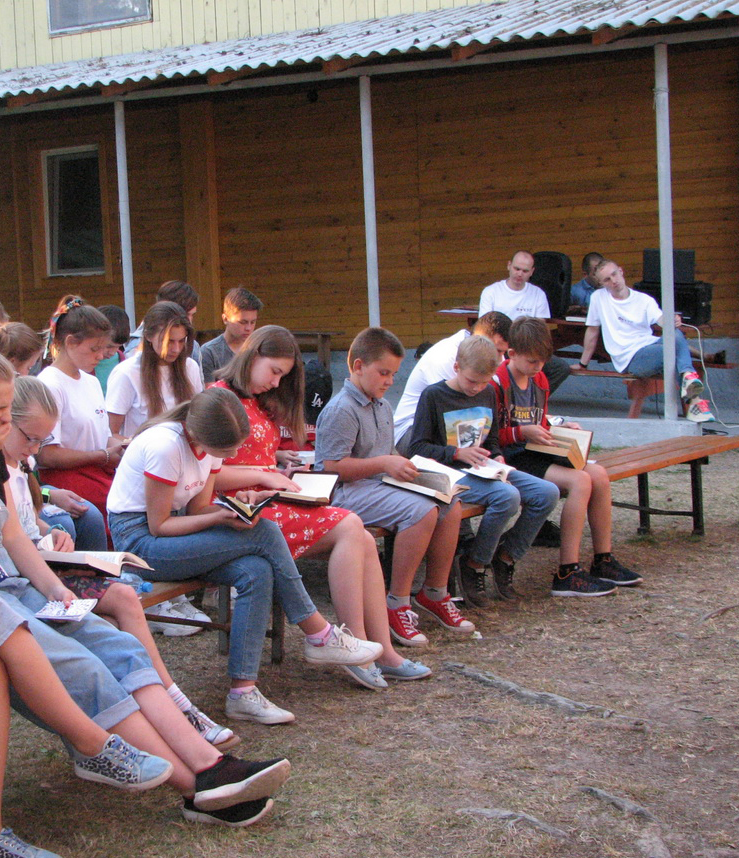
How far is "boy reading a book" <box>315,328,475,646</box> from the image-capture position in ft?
14.5

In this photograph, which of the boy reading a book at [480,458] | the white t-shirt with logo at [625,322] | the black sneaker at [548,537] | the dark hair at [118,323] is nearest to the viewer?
the boy reading a book at [480,458]

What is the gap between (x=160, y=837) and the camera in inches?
110

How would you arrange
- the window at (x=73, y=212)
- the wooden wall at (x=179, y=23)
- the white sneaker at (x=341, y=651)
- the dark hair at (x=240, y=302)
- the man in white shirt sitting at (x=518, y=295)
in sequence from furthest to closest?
the window at (x=73, y=212), the wooden wall at (x=179, y=23), the man in white shirt sitting at (x=518, y=295), the dark hair at (x=240, y=302), the white sneaker at (x=341, y=651)

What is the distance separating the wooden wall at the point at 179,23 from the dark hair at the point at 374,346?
8750 millimetres

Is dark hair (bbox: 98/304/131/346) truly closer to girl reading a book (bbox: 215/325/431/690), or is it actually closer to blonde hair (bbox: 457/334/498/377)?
girl reading a book (bbox: 215/325/431/690)

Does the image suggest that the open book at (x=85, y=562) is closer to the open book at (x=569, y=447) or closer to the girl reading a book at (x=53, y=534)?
the girl reading a book at (x=53, y=534)

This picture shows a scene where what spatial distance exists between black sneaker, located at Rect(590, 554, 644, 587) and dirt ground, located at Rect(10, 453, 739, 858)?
11.5 inches

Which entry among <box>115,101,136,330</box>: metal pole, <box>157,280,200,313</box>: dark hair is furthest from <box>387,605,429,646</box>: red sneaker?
<box>115,101,136,330</box>: metal pole

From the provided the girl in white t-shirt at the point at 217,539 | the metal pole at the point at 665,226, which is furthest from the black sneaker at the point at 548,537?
the metal pole at the point at 665,226

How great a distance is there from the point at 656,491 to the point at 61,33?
10.4 meters

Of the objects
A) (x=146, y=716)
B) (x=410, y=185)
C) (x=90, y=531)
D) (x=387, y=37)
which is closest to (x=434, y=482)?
(x=90, y=531)

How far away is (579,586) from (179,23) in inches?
418

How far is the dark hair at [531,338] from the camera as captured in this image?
5207 millimetres

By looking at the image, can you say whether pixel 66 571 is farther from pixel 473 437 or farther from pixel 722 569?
pixel 722 569
